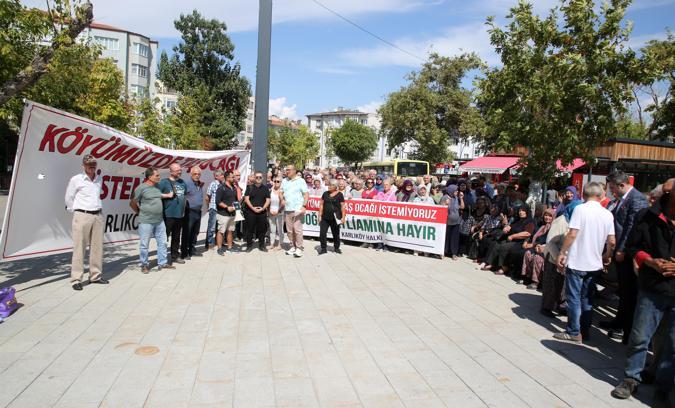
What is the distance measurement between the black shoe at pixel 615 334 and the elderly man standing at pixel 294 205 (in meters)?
6.14

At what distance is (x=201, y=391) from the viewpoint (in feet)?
13.4

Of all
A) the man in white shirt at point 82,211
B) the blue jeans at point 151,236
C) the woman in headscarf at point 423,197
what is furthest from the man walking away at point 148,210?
the woman in headscarf at point 423,197

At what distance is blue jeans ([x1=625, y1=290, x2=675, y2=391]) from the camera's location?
164 inches

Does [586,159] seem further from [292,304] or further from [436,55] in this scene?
[436,55]

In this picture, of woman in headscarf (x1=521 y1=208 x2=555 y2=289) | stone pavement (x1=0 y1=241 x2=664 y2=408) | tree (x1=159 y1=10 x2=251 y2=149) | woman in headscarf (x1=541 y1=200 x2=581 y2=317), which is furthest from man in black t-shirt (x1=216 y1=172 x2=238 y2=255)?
tree (x1=159 y1=10 x2=251 y2=149)

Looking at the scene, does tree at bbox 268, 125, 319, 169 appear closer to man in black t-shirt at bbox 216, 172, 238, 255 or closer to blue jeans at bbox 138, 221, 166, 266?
man in black t-shirt at bbox 216, 172, 238, 255

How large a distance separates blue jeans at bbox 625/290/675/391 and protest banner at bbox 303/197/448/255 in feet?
21.7

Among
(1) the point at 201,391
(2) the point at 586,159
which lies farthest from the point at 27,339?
(2) the point at 586,159

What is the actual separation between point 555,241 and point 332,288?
3.48 meters

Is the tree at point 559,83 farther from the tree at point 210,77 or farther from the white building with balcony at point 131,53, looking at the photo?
the white building with balcony at point 131,53

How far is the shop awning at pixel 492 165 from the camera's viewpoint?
2798cm

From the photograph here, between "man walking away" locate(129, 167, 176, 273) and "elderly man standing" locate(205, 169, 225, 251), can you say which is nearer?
→ "man walking away" locate(129, 167, 176, 273)

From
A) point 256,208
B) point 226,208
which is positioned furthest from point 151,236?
point 256,208

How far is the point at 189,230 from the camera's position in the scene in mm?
9695
